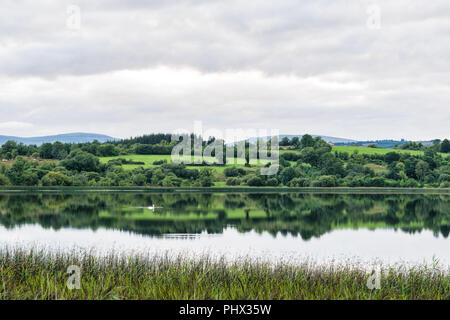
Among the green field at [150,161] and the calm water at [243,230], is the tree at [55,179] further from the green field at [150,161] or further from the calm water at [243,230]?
the calm water at [243,230]

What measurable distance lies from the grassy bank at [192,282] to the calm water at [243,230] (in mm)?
5483

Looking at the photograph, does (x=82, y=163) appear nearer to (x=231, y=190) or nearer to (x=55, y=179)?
(x=55, y=179)

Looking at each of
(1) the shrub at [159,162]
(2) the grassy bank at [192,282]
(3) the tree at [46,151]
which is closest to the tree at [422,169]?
(1) the shrub at [159,162]

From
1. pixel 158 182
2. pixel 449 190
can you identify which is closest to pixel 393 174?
pixel 449 190

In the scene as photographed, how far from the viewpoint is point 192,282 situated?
13.7 meters

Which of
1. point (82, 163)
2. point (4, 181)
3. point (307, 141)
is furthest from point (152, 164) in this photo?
point (307, 141)

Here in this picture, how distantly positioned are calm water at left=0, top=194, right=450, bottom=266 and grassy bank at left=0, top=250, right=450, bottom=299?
5483mm

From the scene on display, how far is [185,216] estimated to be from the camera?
5019cm

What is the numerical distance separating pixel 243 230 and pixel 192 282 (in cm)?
2720
